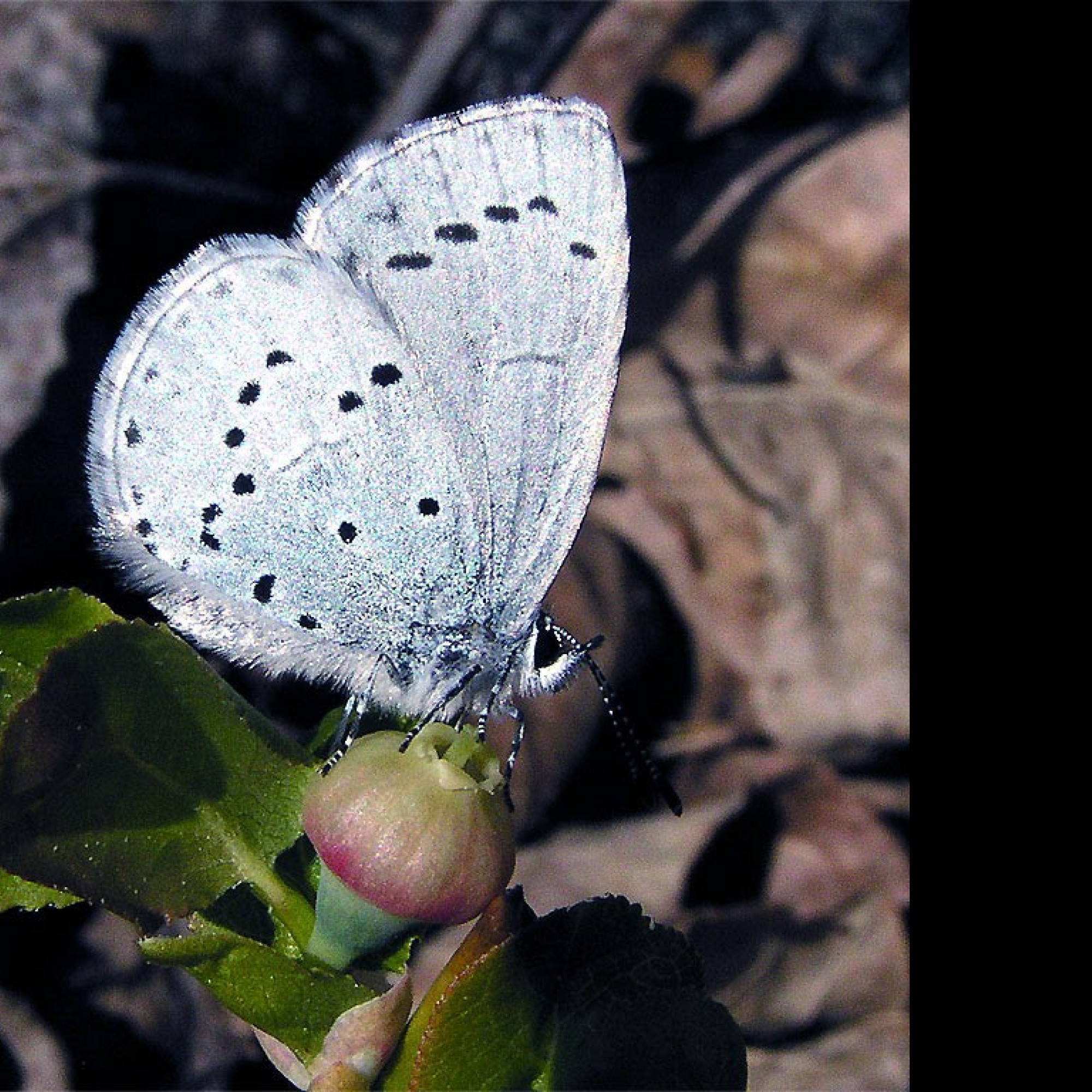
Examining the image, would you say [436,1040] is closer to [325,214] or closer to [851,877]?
[325,214]

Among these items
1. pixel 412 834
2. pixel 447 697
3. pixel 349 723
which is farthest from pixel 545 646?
pixel 412 834

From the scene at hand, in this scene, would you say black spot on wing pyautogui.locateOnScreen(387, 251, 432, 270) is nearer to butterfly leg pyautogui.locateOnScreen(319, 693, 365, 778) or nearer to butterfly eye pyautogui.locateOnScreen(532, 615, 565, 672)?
butterfly eye pyautogui.locateOnScreen(532, 615, 565, 672)

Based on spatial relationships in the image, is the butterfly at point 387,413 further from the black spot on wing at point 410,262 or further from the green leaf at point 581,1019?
the green leaf at point 581,1019

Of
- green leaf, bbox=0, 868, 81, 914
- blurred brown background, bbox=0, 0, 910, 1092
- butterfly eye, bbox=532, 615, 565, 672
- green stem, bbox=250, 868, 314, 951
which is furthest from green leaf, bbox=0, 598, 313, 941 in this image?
blurred brown background, bbox=0, 0, 910, 1092

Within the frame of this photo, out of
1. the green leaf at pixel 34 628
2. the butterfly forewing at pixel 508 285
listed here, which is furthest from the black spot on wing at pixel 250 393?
the green leaf at pixel 34 628

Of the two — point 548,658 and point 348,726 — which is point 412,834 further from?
point 548,658

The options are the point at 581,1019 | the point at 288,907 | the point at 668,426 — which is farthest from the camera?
the point at 668,426
